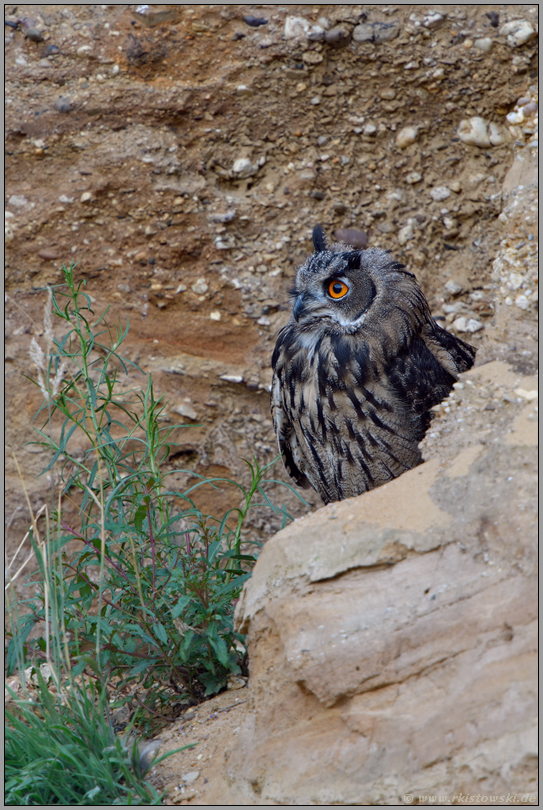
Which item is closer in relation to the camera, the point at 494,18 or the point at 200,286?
the point at 494,18

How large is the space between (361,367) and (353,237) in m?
1.49

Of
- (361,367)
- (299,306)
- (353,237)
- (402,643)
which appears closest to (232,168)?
(353,237)

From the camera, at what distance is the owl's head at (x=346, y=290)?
2.48 meters

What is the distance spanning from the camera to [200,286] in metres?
3.76

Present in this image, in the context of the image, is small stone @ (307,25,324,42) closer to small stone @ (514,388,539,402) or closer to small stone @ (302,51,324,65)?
small stone @ (302,51,324,65)

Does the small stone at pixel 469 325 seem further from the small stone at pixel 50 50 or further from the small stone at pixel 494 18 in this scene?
the small stone at pixel 50 50

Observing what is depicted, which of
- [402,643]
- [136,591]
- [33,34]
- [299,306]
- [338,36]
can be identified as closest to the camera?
[402,643]

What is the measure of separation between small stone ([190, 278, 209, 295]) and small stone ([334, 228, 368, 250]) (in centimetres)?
79

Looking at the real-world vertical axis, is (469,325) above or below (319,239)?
below

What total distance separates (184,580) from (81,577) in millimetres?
310

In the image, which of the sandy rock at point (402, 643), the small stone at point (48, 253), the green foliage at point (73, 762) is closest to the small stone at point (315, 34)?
the small stone at point (48, 253)

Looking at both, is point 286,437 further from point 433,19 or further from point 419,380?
point 433,19

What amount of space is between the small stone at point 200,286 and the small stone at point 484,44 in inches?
75.5

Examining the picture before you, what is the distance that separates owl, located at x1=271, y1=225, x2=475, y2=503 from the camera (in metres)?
2.44
